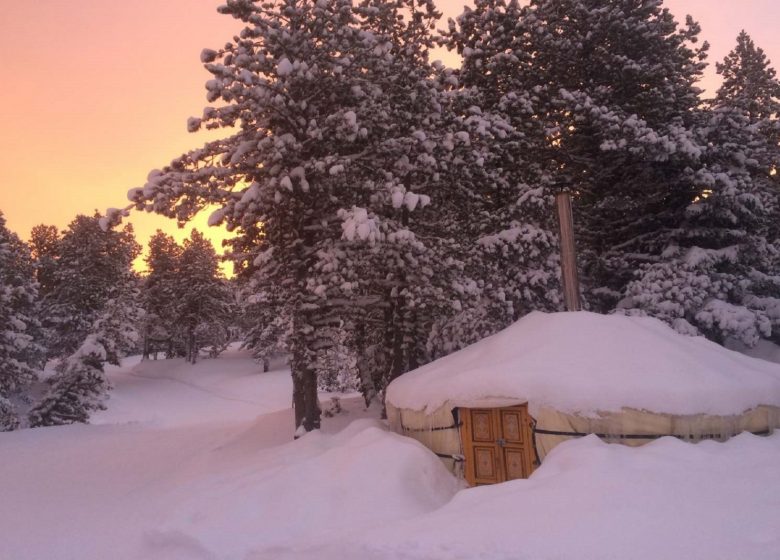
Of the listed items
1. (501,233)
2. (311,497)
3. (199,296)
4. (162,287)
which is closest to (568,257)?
(501,233)

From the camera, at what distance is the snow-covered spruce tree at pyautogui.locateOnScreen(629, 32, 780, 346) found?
15.5m

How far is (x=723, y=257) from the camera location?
16.4 meters

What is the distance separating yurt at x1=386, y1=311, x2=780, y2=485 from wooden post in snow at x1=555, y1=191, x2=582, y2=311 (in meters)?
2.16

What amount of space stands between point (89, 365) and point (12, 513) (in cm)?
1776

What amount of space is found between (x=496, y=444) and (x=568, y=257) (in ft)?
18.2

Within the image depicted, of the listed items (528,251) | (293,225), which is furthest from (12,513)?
(528,251)

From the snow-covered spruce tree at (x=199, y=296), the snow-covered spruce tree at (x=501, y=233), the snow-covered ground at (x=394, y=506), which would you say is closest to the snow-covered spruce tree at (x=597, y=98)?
the snow-covered spruce tree at (x=501, y=233)

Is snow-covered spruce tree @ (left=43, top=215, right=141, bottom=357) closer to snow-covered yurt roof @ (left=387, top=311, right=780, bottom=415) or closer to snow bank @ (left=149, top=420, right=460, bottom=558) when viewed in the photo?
snow bank @ (left=149, top=420, right=460, bottom=558)

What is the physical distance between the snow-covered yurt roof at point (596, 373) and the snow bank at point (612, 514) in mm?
847

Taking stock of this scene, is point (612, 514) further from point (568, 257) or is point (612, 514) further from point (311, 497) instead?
point (568, 257)

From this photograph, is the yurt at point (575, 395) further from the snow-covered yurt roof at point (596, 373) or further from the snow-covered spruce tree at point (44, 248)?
the snow-covered spruce tree at point (44, 248)

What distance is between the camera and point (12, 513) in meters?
10.3

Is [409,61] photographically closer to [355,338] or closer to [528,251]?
[528,251]

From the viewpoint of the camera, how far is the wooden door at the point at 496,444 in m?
9.51
